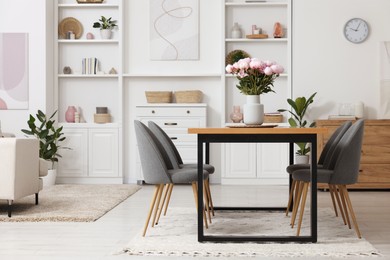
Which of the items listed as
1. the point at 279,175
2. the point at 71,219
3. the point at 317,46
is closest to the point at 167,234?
the point at 71,219

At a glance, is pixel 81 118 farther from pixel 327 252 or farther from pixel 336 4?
pixel 327 252

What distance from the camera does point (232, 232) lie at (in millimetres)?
4344

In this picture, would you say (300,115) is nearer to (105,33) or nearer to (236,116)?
(236,116)

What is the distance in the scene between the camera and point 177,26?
321 inches

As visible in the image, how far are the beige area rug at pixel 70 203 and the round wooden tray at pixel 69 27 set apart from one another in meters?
2.11

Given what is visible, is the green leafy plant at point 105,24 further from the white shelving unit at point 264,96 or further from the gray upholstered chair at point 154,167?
the gray upholstered chair at point 154,167

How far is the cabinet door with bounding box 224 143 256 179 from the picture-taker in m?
7.81

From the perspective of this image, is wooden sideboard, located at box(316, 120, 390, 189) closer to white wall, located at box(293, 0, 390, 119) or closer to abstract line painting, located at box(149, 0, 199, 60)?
white wall, located at box(293, 0, 390, 119)

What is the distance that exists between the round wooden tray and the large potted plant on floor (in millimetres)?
1208

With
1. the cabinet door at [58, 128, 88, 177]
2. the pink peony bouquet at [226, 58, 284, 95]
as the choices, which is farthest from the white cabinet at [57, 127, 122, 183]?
the pink peony bouquet at [226, 58, 284, 95]

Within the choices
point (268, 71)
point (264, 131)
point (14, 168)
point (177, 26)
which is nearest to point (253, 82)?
point (268, 71)

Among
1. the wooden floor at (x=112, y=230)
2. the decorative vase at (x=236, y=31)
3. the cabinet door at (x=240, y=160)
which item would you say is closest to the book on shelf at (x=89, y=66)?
the decorative vase at (x=236, y=31)

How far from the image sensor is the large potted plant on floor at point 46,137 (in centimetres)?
749

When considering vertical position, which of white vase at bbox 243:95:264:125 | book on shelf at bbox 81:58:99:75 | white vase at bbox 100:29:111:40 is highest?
white vase at bbox 100:29:111:40
